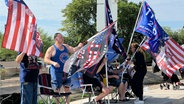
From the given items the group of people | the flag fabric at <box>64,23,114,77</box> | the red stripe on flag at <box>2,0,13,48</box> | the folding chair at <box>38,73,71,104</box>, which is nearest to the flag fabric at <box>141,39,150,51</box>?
the group of people

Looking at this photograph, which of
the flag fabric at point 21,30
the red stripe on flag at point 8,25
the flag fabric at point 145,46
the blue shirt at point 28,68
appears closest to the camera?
the red stripe on flag at point 8,25

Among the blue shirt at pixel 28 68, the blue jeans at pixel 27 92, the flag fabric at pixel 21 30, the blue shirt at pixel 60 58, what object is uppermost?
the flag fabric at pixel 21 30

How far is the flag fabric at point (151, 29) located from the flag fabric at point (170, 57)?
0.22m

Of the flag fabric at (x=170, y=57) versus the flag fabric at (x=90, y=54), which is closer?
the flag fabric at (x=90, y=54)

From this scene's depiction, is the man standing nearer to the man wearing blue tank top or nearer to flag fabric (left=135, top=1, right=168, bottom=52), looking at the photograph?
the man wearing blue tank top

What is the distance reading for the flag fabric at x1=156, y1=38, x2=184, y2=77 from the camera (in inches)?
388

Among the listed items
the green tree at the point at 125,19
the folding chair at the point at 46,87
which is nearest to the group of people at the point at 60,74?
the folding chair at the point at 46,87

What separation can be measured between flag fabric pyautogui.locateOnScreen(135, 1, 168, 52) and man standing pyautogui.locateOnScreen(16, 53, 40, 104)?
12.5ft

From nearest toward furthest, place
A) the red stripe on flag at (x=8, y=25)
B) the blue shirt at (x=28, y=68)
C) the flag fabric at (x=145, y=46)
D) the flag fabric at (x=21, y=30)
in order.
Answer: the red stripe on flag at (x=8, y=25) → the flag fabric at (x=21, y=30) → the blue shirt at (x=28, y=68) → the flag fabric at (x=145, y=46)

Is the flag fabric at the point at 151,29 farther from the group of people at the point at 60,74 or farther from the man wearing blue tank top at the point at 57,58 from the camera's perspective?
the man wearing blue tank top at the point at 57,58

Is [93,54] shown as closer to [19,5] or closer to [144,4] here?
[19,5]

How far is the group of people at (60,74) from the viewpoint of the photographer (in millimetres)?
7301

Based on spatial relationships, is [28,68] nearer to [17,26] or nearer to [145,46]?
[17,26]

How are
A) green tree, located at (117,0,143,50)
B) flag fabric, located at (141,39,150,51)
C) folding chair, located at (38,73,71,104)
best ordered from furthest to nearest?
green tree, located at (117,0,143,50) → flag fabric, located at (141,39,150,51) → folding chair, located at (38,73,71,104)
